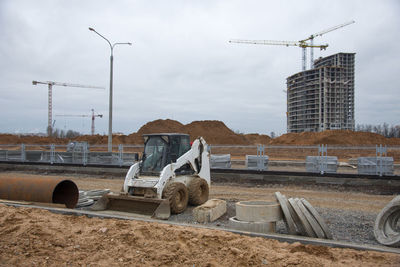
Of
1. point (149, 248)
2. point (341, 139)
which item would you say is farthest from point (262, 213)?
point (341, 139)

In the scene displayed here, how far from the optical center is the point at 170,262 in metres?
5.25

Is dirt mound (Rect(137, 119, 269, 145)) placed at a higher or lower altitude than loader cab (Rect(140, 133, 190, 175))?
higher

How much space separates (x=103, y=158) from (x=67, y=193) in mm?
12673

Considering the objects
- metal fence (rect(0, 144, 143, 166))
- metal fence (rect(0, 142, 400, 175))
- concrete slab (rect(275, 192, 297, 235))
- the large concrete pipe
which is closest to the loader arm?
the large concrete pipe

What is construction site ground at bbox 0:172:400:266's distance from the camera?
5219 mm

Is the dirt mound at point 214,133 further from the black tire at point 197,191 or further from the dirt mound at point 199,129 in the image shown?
the black tire at point 197,191

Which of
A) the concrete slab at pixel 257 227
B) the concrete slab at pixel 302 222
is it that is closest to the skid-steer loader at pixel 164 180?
the concrete slab at pixel 257 227

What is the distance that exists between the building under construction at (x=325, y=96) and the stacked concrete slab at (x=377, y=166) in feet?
201

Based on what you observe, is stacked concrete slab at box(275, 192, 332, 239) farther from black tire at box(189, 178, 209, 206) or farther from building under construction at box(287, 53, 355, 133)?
building under construction at box(287, 53, 355, 133)

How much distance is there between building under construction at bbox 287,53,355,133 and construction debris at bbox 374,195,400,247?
7189 cm

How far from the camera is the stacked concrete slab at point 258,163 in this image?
17.9 meters

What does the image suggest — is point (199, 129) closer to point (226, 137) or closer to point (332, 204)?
point (226, 137)

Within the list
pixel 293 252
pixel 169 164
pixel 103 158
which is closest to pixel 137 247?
pixel 293 252

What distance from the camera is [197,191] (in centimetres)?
987
